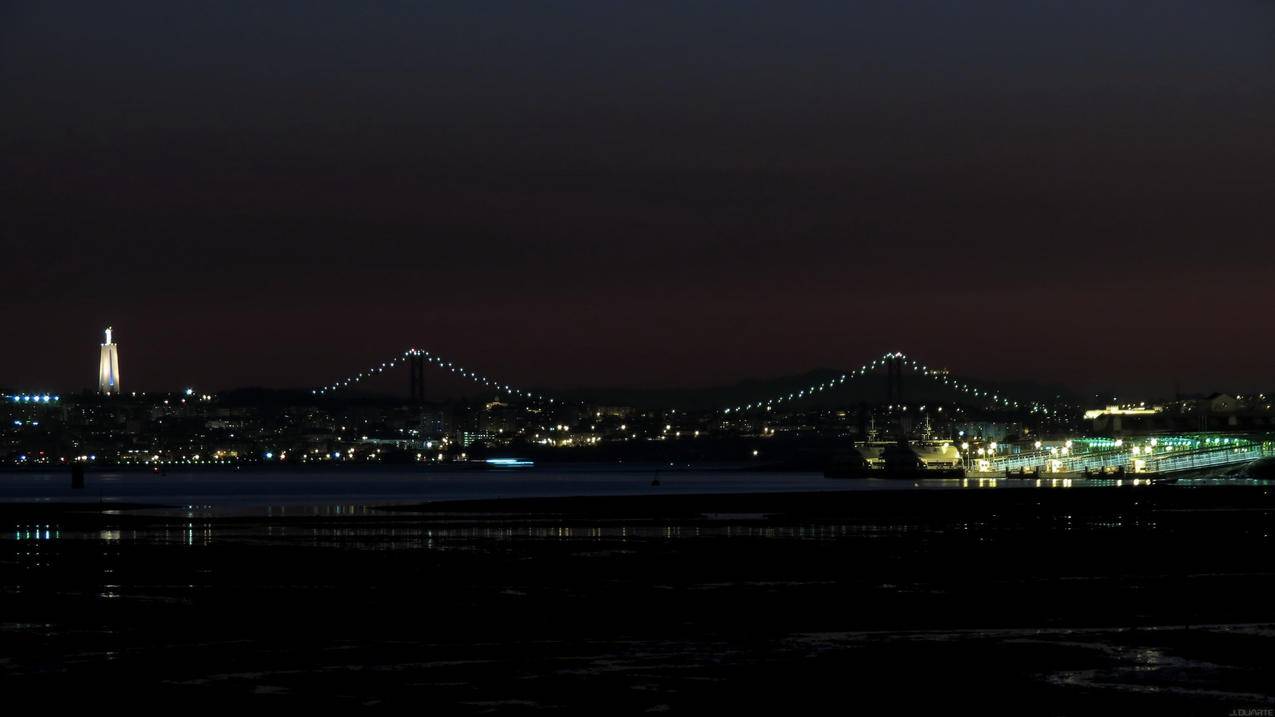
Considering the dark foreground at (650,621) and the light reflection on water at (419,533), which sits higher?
the light reflection on water at (419,533)

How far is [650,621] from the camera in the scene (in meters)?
21.0

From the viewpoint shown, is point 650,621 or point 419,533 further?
point 419,533

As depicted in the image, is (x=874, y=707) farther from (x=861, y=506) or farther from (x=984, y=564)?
(x=861, y=506)

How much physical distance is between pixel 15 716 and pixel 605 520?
110ft

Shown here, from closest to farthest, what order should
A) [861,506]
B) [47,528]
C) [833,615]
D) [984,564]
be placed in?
[833,615] < [984,564] < [47,528] < [861,506]

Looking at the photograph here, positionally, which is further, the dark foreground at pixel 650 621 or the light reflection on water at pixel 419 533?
the light reflection on water at pixel 419 533

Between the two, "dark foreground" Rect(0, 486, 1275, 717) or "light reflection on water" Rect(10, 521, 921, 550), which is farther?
"light reflection on water" Rect(10, 521, 921, 550)

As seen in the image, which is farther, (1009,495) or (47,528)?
(1009,495)

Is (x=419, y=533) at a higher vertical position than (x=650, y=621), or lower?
higher

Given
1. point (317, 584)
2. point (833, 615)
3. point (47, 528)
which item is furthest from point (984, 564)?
point (47, 528)

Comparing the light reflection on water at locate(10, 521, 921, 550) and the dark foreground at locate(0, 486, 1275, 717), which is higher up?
the light reflection on water at locate(10, 521, 921, 550)

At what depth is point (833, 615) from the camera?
70.4 feet

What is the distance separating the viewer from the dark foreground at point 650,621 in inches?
617

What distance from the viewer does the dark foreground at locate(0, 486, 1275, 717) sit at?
51.4 ft
